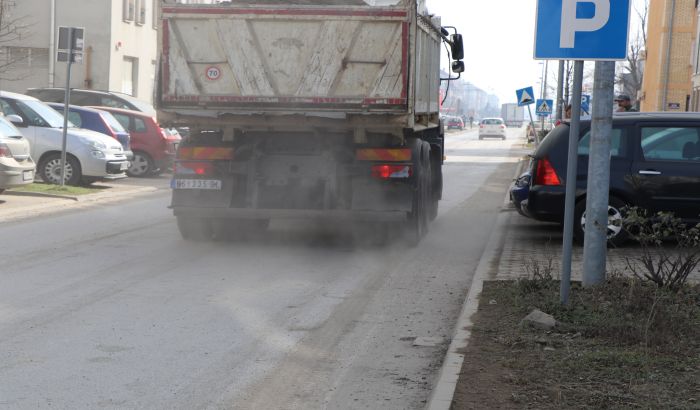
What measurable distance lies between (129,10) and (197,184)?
111 ft

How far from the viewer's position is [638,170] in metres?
12.5

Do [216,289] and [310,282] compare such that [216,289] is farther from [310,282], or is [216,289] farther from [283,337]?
[283,337]

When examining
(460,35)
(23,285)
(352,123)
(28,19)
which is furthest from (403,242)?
(28,19)

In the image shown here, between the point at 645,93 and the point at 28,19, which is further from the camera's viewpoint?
the point at 645,93

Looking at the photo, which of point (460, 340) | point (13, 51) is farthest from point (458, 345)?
point (13, 51)

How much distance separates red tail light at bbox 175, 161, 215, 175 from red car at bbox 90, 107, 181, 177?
12.5 m

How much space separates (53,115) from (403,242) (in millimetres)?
10087

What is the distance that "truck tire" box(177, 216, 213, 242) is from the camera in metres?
12.7

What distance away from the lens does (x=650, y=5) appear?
69.2 m

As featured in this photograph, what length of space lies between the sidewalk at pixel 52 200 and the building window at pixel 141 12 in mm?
25096

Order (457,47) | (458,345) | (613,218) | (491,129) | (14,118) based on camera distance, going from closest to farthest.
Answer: (458,345), (613,218), (457,47), (14,118), (491,129)

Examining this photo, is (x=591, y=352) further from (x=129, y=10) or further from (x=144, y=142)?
(x=129, y=10)

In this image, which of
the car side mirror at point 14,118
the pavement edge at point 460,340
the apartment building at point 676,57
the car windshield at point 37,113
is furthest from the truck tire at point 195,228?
the apartment building at point 676,57

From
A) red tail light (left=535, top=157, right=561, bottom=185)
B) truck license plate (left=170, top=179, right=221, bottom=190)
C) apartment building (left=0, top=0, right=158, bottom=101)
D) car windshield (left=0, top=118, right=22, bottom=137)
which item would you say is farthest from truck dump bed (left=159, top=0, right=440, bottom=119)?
apartment building (left=0, top=0, right=158, bottom=101)
